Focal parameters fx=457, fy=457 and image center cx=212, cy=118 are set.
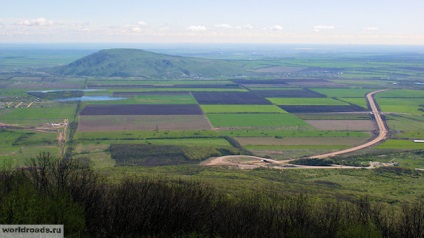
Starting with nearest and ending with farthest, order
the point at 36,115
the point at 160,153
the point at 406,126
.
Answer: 1. the point at 160,153
2. the point at 406,126
3. the point at 36,115

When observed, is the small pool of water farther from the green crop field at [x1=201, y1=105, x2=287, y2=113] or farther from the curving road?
the curving road

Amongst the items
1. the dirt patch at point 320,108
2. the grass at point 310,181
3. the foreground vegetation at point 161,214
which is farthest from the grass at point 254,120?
the foreground vegetation at point 161,214

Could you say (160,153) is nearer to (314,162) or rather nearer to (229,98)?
(314,162)

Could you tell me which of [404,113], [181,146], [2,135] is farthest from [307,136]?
[2,135]

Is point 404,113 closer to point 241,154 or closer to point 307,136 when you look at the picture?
point 307,136

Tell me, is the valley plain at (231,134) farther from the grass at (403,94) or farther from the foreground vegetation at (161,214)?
the foreground vegetation at (161,214)

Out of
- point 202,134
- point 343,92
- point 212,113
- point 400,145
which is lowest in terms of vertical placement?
point 202,134

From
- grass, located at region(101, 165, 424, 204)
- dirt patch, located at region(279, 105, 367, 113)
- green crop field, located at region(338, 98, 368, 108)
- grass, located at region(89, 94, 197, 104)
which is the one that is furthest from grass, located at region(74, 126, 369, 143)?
green crop field, located at region(338, 98, 368, 108)

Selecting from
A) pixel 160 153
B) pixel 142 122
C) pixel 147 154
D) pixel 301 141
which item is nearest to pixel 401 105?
pixel 301 141
